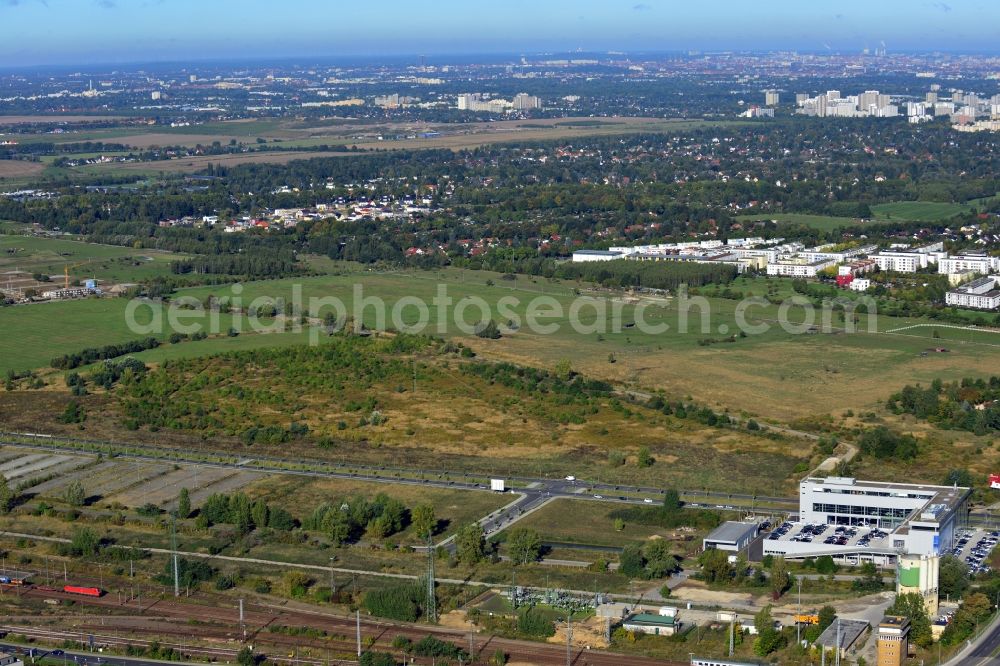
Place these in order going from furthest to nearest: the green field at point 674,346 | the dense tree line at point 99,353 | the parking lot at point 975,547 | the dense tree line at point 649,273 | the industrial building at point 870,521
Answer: the dense tree line at point 649,273 < the dense tree line at point 99,353 < the green field at point 674,346 < the industrial building at point 870,521 < the parking lot at point 975,547

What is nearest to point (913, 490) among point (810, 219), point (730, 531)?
point (730, 531)

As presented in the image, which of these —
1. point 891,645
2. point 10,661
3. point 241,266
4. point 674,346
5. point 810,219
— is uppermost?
point 891,645

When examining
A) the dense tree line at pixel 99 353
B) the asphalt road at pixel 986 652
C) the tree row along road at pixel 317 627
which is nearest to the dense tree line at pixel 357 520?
the tree row along road at pixel 317 627

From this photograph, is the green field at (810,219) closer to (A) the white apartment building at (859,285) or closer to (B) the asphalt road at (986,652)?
(A) the white apartment building at (859,285)

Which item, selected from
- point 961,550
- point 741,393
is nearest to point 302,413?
point 741,393

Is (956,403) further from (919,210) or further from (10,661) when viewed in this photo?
(919,210)

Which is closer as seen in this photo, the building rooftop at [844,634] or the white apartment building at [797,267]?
the building rooftop at [844,634]
